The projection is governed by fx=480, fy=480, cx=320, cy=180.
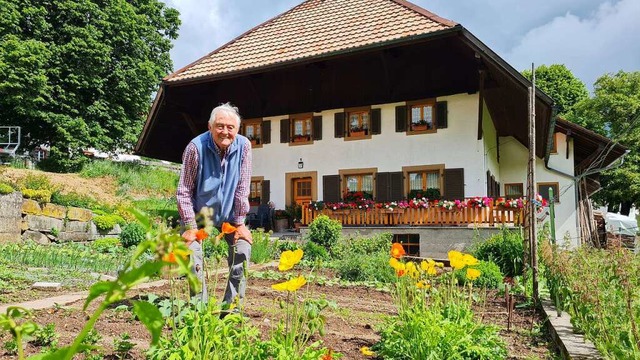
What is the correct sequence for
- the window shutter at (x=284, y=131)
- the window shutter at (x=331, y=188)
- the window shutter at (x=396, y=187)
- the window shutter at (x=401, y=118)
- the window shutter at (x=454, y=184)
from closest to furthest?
the window shutter at (x=454, y=184), the window shutter at (x=396, y=187), the window shutter at (x=401, y=118), the window shutter at (x=331, y=188), the window shutter at (x=284, y=131)

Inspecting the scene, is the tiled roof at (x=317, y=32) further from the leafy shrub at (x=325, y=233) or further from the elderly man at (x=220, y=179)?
the elderly man at (x=220, y=179)

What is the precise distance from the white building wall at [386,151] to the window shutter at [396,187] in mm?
221

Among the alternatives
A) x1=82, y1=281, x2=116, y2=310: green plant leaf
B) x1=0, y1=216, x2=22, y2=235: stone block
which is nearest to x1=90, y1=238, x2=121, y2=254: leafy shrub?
x1=0, y1=216, x2=22, y2=235: stone block

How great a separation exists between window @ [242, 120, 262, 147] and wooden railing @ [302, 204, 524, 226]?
429 centimetres

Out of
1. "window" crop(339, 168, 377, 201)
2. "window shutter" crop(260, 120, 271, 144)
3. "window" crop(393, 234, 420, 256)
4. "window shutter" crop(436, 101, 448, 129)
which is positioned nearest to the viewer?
"window" crop(393, 234, 420, 256)

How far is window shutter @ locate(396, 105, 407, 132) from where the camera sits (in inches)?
607

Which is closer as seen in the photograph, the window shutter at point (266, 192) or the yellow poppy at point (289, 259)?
the yellow poppy at point (289, 259)

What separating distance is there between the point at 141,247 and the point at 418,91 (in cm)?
1529

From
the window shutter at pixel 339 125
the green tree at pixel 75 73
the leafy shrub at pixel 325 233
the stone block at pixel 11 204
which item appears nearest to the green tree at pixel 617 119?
the window shutter at pixel 339 125

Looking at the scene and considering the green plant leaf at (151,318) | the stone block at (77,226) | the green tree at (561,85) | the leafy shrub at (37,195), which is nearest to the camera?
the green plant leaf at (151,318)

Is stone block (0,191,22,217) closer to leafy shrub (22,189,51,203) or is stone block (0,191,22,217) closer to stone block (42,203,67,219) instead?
leafy shrub (22,189,51,203)

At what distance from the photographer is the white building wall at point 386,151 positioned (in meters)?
14.4

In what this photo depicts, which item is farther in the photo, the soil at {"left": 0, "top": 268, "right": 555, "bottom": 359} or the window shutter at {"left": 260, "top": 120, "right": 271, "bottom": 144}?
the window shutter at {"left": 260, "top": 120, "right": 271, "bottom": 144}

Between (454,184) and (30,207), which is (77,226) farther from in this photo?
(454,184)
